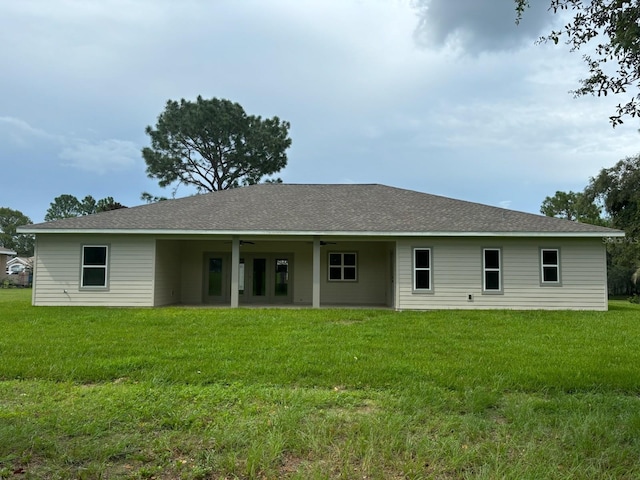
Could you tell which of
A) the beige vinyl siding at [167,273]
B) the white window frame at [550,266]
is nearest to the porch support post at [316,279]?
the beige vinyl siding at [167,273]

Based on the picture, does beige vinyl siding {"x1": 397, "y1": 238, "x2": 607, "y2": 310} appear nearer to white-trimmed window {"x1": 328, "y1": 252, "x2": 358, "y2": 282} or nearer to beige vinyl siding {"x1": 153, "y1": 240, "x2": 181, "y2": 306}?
white-trimmed window {"x1": 328, "y1": 252, "x2": 358, "y2": 282}

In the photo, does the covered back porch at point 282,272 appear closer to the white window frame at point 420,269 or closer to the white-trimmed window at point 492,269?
the white window frame at point 420,269

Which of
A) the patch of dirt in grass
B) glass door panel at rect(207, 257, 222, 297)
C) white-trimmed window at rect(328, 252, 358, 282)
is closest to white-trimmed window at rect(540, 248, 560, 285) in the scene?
white-trimmed window at rect(328, 252, 358, 282)

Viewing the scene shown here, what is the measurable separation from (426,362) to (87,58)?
13.5 meters

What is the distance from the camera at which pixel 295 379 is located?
513 centimetres

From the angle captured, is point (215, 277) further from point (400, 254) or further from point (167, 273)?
point (400, 254)

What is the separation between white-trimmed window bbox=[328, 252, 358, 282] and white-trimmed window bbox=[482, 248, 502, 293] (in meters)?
4.73

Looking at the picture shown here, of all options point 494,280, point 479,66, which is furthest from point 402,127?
point 494,280

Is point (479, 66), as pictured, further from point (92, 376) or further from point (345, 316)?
point (92, 376)

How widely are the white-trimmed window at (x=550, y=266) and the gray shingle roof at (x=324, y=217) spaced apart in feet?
2.44

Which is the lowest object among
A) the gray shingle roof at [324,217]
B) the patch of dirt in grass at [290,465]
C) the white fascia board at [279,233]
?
the patch of dirt in grass at [290,465]

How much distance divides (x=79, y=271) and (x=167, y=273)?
2618mm

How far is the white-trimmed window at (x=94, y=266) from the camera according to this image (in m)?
13.3

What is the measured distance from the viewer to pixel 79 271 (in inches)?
524
